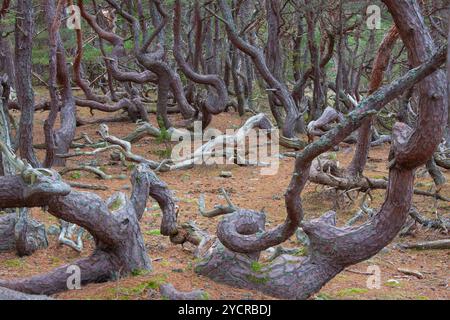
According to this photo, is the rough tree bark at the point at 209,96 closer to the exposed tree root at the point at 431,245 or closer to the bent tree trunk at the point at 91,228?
the exposed tree root at the point at 431,245

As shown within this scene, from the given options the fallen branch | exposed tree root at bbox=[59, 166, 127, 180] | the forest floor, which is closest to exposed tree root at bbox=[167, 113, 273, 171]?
the forest floor

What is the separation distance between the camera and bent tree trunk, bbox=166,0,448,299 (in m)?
3.41

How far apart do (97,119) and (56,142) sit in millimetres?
4599

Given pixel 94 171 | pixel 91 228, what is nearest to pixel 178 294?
pixel 91 228

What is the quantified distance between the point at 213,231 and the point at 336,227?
8.43 feet

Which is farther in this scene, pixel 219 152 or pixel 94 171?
pixel 219 152

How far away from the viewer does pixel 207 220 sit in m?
6.98

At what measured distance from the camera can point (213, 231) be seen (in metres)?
6.45

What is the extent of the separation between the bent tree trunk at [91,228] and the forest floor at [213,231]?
128mm

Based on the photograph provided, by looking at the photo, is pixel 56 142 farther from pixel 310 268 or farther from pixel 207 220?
pixel 310 268

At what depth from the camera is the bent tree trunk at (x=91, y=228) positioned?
3561 millimetres

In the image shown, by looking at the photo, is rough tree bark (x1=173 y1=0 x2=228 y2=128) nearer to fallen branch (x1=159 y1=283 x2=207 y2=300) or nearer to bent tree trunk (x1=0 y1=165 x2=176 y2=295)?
bent tree trunk (x1=0 y1=165 x2=176 y2=295)

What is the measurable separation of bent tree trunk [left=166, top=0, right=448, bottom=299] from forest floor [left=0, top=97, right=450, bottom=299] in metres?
0.17

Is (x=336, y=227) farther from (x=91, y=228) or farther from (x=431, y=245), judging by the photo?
(x=431, y=245)
